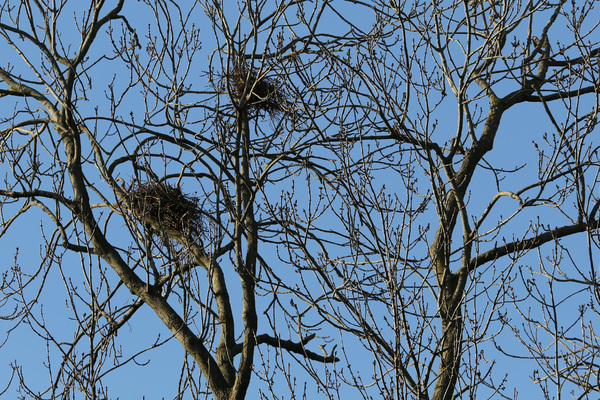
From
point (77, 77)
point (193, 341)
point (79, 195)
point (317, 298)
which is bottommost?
point (317, 298)

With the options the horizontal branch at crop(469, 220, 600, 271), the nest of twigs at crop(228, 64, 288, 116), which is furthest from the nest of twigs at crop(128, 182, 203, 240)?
the horizontal branch at crop(469, 220, 600, 271)

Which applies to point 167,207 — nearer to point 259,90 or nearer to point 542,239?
point 259,90

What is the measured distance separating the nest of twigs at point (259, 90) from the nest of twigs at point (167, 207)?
0.88 m

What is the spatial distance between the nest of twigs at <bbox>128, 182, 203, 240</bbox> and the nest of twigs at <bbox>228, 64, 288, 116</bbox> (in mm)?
878

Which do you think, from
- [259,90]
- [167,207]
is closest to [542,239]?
[259,90]

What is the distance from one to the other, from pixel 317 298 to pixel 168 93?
6.64 ft

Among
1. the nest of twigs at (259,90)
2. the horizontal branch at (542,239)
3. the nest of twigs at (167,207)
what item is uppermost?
the nest of twigs at (259,90)

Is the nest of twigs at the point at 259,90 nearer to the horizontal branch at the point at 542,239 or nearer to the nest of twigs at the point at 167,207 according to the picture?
the nest of twigs at the point at 167,207

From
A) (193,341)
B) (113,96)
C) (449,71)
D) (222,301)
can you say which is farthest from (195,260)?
(449,71)

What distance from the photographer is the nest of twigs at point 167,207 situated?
5953 millimetres

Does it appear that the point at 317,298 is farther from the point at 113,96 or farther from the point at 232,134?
the point at 113,96

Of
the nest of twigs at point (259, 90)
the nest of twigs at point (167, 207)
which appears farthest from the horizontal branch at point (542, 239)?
the nest of twigs at point (167, 207)

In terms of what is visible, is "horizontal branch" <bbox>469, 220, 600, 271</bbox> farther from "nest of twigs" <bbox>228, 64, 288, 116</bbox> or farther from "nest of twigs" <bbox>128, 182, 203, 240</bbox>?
"nest of twigs" <bbox>128, 182, 203, 240</bbox>

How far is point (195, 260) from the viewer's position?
6.19 metres
